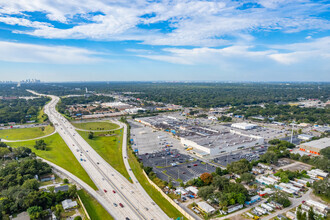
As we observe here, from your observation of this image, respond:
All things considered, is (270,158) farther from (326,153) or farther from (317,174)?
(326,153)

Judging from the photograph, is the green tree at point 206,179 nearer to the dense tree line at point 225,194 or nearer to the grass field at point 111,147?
the dense tree line at point 225,194

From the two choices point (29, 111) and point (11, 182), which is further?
point (29, 111)

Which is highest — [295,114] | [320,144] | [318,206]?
[295,114]

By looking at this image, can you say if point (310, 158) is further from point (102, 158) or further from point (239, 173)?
point (102, 158)

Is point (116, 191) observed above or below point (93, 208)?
above

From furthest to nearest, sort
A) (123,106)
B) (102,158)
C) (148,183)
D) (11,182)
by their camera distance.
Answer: (123,106)
(102,158)
(148,183)
(11,182)

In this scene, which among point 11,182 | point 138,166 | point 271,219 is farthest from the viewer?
point 138,166

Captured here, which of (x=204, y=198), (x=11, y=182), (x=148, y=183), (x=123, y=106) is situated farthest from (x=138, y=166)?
(x=123, y=106)

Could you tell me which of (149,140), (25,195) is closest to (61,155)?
(25,195)

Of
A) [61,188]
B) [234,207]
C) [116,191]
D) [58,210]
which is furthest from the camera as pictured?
[116,191]
